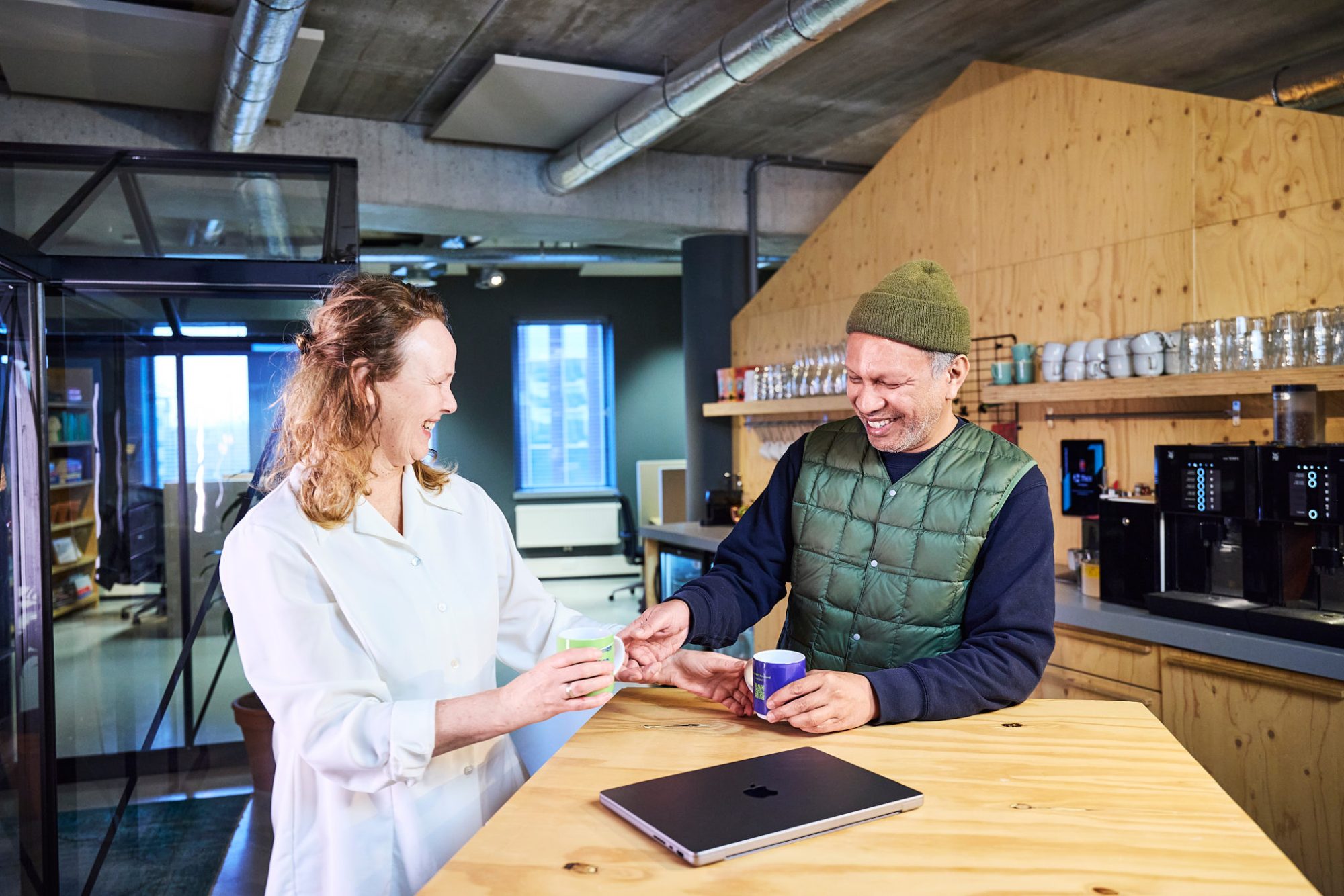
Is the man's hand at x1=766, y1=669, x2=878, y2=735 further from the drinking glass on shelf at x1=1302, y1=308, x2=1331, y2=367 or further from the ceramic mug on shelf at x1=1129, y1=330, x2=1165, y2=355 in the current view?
the ceramic mug on shelf at x1=1129, y1=330, x2=1165, y2=355

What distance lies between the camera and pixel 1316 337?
3031mm

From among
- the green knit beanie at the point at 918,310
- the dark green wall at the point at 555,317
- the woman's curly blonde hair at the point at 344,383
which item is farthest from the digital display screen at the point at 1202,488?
the dark green wall at the point at 555,317

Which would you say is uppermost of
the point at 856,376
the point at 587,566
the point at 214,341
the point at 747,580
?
the point at 214,341

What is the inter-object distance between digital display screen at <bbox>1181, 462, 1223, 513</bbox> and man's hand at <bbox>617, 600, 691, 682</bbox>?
6.83 ft

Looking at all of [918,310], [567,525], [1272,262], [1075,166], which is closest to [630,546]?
[567,525]

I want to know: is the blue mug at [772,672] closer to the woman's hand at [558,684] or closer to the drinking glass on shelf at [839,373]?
the woman's hand at [558,684]

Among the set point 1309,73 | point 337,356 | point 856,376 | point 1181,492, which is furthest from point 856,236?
point 337,356

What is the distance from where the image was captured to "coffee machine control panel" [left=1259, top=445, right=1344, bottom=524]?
2.73 meters

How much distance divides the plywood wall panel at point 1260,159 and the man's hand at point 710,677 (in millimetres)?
2748

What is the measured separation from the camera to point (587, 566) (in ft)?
34.3

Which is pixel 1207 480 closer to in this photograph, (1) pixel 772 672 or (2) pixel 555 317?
(1) pixel 772 672

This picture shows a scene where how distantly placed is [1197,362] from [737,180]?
380 cm

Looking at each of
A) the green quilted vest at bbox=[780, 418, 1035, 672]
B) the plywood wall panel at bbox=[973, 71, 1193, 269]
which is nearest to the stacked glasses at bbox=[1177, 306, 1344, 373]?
the plywood wall panel at bbox=[973, 71, 1193, 269]

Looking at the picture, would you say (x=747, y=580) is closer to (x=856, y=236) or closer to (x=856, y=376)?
(x=856, y=376)
